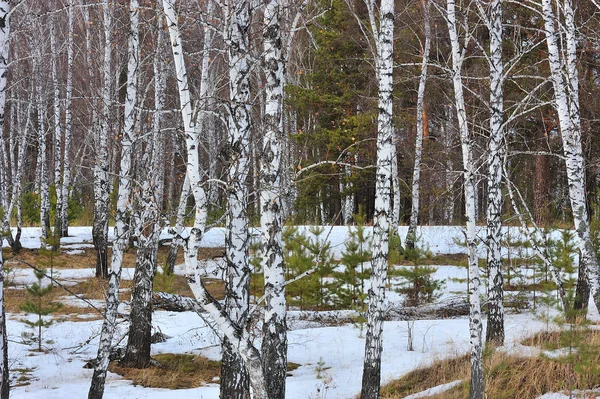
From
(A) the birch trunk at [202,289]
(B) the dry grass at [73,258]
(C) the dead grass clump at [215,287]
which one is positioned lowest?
(C) the dead grass clump at [215,287]

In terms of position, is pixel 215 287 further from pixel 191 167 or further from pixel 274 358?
pixel 191 167

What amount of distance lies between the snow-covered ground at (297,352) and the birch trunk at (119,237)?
38.9 inches

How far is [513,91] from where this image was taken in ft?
60.0

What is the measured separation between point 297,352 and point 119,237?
14.8 feet

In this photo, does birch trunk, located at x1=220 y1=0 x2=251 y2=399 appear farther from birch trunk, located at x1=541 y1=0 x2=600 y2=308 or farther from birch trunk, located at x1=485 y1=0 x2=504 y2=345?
birch trunk, located at x1=541 y1=0 x2=600 y2=308

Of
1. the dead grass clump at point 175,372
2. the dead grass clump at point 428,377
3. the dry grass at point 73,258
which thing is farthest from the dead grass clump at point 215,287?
the dead grass clump at point 428,377

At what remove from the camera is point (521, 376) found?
25.7 ft

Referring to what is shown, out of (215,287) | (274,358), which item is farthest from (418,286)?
(274,358)

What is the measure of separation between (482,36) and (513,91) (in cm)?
287

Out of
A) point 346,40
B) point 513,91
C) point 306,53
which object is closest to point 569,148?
point 513,91

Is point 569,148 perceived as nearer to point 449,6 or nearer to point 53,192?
point 449,6

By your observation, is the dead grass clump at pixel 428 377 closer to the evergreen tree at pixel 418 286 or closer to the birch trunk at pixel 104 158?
the evergreen tree at pixel 418 286

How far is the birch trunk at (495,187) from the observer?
27.2ft

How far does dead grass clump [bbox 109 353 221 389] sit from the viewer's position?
8672 mm
